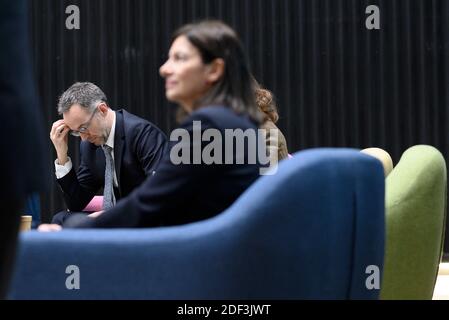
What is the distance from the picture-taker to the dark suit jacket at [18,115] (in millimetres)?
1430

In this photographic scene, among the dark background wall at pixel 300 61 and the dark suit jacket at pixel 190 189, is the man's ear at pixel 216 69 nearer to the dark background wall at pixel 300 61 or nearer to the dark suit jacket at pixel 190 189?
the dark suit jacket at pixel 190 189

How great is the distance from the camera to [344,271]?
233 cm

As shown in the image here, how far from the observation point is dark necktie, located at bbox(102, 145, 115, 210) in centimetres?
464

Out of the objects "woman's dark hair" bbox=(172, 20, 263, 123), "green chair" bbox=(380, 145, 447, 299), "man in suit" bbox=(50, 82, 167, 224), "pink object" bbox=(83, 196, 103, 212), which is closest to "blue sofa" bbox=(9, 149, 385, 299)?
"woman's dark hair" bbox=(172, 20, 263, 123)

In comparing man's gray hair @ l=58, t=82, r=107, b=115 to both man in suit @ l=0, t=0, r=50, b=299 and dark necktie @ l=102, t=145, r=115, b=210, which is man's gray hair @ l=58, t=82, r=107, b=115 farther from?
man in suit @ l=0, t=0, r=50, b=299

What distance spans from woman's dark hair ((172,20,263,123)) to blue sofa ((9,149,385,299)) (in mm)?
Answer: 391

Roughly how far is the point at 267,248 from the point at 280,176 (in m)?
0.16

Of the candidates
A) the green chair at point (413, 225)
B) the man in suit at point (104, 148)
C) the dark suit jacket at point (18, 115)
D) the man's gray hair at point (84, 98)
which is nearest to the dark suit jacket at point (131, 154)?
the man in suit at point (104, 148)

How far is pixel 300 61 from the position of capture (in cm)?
653

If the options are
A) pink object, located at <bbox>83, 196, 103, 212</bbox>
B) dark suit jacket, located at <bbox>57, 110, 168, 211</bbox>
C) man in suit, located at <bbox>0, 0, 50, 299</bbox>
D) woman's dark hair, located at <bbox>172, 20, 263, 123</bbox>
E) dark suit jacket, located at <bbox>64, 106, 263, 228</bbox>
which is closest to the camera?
man in suit, located at <bbox>0, 0, 50, 299</bbox>

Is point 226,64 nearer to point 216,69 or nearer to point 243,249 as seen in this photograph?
point 216,69

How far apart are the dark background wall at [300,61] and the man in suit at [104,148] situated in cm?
170

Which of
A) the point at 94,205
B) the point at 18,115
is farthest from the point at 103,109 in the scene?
the point at 18,115
